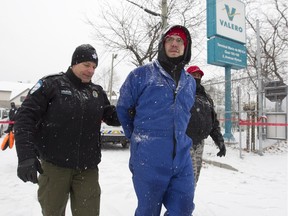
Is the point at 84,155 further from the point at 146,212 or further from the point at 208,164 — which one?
the point at 208,164

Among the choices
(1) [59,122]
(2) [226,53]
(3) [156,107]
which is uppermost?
(2) [226,53]

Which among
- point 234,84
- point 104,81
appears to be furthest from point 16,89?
point 234,84

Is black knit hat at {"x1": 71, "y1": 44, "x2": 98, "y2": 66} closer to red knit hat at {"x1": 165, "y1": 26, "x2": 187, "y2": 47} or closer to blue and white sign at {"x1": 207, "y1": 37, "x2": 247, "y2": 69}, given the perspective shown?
red knit hat at {"x1": 165, "y1": 26, "x2": 187, "y2": 47}

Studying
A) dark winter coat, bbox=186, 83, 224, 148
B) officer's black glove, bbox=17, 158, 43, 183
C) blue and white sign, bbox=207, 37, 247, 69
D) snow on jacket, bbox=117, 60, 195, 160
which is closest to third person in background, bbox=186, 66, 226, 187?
dark winter coat, bbox=186, 83, 224, 148

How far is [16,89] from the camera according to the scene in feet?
209

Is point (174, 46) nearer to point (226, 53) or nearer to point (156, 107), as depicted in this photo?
point (156, 107)

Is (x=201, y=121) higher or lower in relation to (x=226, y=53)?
lower

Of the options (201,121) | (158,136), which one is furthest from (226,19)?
(158,136)

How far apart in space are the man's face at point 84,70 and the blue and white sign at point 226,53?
27.2 ft

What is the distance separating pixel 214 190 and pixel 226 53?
658 centimetres

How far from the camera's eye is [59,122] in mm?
2291

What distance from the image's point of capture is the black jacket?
2.24 metres

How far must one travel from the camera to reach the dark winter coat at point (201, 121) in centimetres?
311

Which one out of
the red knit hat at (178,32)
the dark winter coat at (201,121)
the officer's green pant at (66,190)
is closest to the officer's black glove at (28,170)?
the officer's green pant at (66,190)
